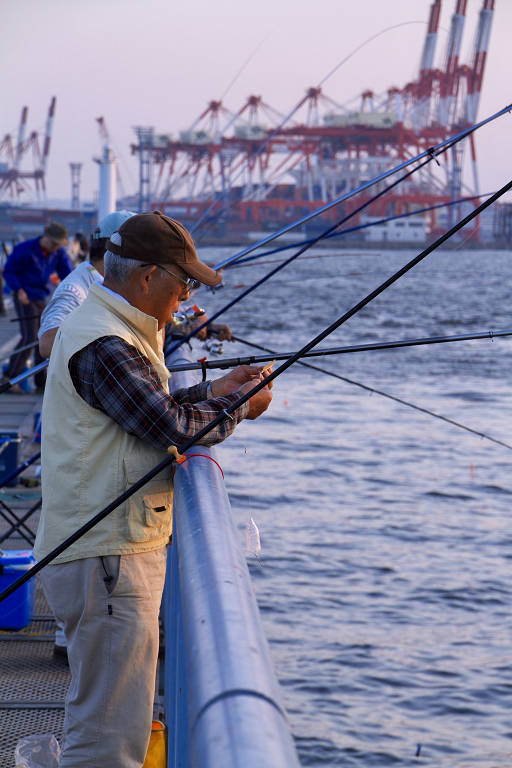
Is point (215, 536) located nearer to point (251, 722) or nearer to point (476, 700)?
point (251, 722)

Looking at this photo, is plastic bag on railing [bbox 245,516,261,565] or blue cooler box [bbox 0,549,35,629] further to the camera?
blue cooler box [bbox 0,549,35,629]

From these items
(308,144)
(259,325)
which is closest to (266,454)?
(259,325)

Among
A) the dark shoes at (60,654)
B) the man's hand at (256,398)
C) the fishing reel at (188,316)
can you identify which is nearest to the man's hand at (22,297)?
the fishing reel at (188,316)

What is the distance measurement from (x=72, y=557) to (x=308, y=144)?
120 metres

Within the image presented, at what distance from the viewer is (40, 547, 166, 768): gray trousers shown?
2.26 m

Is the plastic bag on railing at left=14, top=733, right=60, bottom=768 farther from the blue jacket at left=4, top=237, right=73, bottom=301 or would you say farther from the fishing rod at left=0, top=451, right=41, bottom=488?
the blue jacket at left=4, top=237, right=73, bottom=301

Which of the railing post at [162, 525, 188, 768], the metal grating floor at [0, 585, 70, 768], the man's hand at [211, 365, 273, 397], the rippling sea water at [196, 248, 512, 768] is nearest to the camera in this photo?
the railing post at [162, 525, 188, 768]

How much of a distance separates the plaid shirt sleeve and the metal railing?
0.51 feet

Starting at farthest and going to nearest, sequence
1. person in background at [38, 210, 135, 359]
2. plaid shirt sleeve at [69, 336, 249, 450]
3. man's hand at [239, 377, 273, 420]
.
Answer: person in background at [38, 210, 135, 359], man's hand at [239, 377, 273, 420], plaid shirt sleeve at [69, 336, 249, 450]

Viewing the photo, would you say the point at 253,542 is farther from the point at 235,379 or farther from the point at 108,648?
the point at 235,379

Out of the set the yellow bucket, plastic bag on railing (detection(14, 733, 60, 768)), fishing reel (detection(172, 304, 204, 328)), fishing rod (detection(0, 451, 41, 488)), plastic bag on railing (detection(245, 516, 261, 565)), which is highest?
fishing reel (detection(172, 304, 204, 328))

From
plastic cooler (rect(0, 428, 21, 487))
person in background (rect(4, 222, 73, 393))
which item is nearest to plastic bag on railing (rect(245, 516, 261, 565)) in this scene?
plastic cooler (rect(0, 428, 21, 487))

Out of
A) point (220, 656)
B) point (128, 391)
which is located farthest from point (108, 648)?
point (220, 656)

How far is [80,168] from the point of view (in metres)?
149
